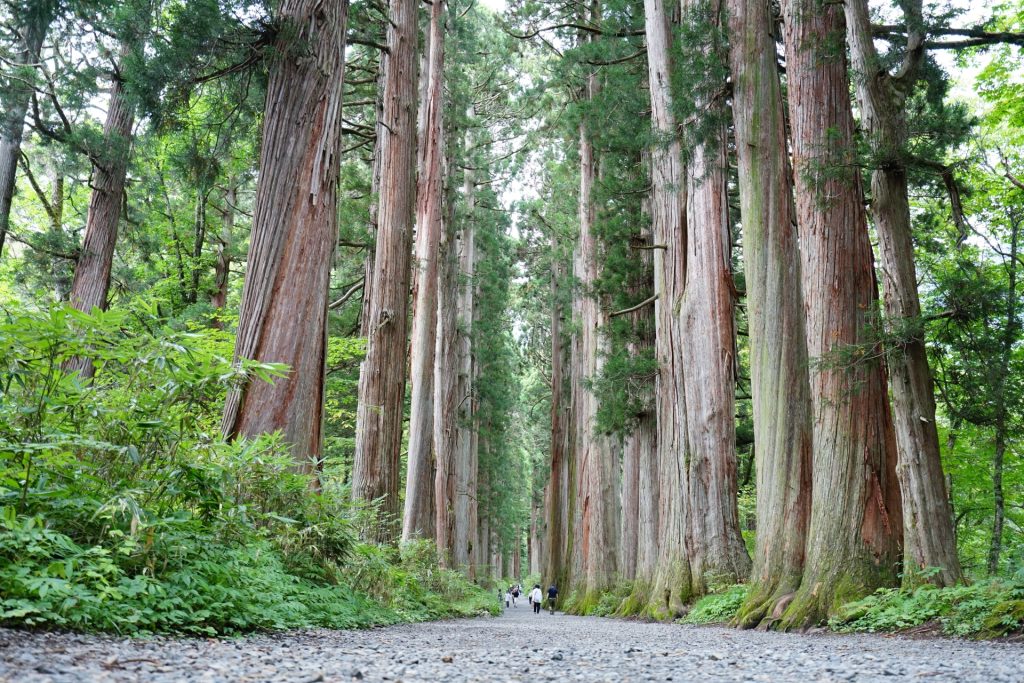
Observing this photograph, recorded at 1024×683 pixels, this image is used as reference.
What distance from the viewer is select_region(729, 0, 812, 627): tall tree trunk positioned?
905cm

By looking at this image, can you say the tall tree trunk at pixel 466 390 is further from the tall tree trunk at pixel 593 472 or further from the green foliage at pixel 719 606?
the green foliage at pixel 719 606

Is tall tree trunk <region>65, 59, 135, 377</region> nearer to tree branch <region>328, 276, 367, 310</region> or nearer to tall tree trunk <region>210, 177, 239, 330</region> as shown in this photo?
tree branch <region>328, 276, 367, 310</region>

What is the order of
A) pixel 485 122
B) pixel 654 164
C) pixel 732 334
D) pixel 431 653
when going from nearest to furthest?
1. pixel 431 653
2. pixel 732 334
3. pixel 654 164
4. pixel 485 122

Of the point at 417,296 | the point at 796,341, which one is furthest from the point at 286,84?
the point at 417,296

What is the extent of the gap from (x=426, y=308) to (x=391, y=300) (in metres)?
3.63

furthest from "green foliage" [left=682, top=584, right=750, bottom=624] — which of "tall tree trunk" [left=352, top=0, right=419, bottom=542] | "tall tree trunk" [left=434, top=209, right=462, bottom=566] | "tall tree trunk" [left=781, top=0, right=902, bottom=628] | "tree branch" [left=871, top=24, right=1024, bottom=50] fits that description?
"tall tree trunk" [left=434, top=209, right=462, bottom=566]

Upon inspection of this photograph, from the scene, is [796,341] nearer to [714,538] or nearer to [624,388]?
[714,538]

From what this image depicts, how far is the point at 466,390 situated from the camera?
28.1m

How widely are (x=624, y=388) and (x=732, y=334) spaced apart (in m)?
4.37

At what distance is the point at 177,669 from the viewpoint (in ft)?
9.29

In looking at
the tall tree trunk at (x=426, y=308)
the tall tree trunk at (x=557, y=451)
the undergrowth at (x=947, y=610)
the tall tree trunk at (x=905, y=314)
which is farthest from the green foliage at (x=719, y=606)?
the tall tree trunk at (x=557, y=451)

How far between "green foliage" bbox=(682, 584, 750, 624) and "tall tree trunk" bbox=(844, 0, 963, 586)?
275cm

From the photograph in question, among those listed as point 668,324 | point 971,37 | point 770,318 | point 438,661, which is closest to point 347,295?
point 668,324

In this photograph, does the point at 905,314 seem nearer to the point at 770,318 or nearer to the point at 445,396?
the point at 770,318
